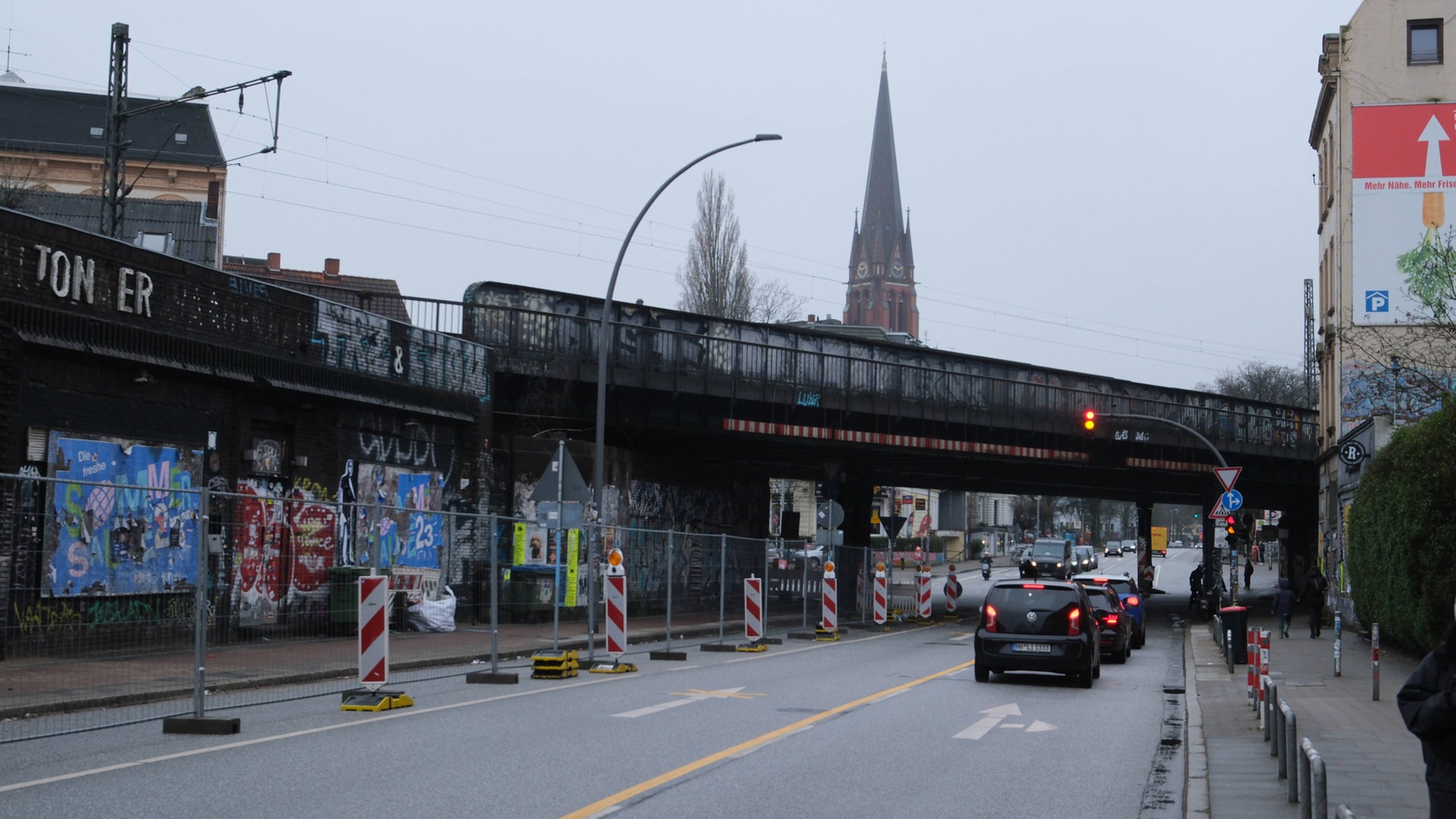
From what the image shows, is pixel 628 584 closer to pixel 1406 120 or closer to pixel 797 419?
pixel 797 419

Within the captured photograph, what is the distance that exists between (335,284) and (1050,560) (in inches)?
1487

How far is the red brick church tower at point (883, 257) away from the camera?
488ft

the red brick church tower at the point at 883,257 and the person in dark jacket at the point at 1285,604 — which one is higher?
the red brick church tower at the point at 883,257

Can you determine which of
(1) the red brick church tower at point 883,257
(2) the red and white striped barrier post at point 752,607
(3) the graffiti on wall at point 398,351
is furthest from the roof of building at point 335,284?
(1) the red brick church tower at point 883,257

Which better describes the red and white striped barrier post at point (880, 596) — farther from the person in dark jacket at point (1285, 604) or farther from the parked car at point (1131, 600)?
the person in dark jacket at point (1285, 604)

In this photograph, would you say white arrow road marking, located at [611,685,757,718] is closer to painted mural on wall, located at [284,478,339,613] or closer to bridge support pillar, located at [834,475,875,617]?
painted mural on wall, located at [284,478,339,613]

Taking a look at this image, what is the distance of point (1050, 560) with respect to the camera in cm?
7419

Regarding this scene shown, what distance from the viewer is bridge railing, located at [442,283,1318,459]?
32.6 metres

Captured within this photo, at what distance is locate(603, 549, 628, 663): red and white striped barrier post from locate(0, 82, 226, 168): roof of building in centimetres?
5473

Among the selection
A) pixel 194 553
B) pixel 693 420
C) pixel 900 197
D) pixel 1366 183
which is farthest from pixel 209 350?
pixel 900 197

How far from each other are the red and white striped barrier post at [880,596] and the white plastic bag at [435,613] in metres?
20.2

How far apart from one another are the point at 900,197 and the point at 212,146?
9584cm

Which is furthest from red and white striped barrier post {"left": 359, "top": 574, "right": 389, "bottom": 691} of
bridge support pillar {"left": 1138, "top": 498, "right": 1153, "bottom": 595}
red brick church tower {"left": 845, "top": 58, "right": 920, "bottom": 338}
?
red brick church tower {"left": 845, "top": 58, "right": 920, "bottom": 338}

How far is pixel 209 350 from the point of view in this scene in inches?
853
